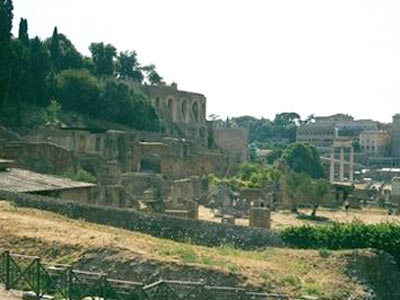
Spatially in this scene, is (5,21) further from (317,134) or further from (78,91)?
(317,134)

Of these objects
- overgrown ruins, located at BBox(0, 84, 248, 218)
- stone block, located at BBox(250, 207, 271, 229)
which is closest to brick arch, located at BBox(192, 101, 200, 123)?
overgrown ruins, located at BBox(0, 84, 248, 218)

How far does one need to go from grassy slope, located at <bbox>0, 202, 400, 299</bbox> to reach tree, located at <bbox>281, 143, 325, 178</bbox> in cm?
7385

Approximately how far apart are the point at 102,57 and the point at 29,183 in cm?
5853

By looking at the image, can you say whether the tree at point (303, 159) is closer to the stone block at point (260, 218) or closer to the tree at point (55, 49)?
the tree at point (55, 49)

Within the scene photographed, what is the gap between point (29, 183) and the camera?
24688mm

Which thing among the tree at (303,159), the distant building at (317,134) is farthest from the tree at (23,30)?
the distant building at (317,134)

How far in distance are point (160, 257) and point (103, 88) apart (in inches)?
2179

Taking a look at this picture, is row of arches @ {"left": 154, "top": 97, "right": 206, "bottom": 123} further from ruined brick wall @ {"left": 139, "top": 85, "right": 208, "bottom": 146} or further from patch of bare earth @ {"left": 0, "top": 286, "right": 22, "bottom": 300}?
patch of bare earth @ {"left": 0, "top": 286, "right": 22, "bottom": 300}

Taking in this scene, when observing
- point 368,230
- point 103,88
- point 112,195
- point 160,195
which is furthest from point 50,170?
point 103,88

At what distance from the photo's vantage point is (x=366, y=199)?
72.6 metres

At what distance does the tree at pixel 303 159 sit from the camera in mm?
94312

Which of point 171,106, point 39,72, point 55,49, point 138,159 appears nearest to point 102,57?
point 55,49

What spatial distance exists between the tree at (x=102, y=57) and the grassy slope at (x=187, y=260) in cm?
6233

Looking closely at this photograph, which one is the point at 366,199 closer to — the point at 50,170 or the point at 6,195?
the point at 50,170
